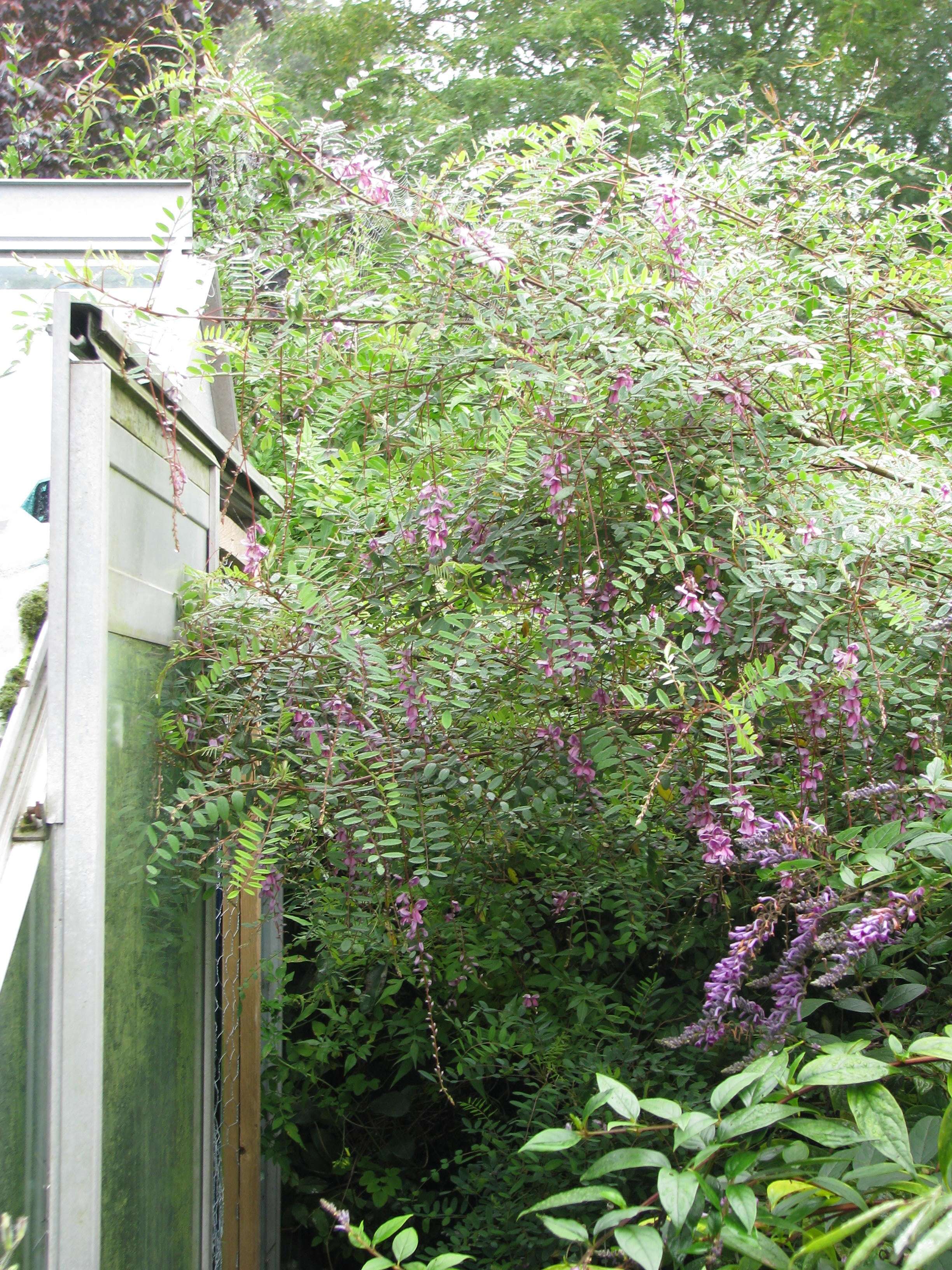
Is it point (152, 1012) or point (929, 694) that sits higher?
point (929, 694)

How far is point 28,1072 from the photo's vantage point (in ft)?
4.23

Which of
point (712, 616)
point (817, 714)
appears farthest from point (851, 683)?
point (712, 616)

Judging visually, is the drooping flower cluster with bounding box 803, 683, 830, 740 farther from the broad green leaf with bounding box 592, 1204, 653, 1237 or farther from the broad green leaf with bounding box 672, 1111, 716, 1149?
the broad green leaf with bounding box 592, 1204, 653, 1237

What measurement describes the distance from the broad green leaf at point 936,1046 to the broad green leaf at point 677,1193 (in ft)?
0.80

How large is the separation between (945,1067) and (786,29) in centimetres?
1008

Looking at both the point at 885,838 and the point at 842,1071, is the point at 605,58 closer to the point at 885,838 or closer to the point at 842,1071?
the point at 885,838

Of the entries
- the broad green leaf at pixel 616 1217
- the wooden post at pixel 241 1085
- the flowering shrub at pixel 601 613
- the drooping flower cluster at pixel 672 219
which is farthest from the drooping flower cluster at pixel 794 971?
the wooden post at pixel 241 1085

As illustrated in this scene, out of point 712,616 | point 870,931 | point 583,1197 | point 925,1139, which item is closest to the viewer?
point 583,1197

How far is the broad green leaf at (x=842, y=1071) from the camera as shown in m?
0.92

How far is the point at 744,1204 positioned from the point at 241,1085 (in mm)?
2182

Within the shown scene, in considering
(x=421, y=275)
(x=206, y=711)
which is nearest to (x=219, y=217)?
(x=421, y=275)

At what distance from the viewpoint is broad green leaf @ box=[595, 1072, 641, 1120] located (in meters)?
0.99

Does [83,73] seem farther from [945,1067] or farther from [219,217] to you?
[945,1067]

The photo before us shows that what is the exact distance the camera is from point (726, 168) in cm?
220
